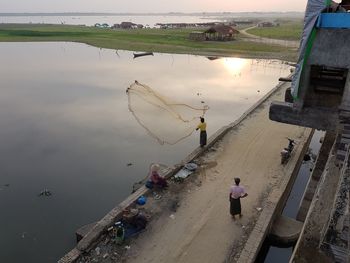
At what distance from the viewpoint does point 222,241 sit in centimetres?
973

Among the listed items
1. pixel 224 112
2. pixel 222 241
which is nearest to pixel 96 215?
pixel 222 241

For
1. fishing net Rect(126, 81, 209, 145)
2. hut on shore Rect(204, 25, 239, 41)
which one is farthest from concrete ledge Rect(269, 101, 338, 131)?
hut on shore Rect(204, 25, 239, 41)

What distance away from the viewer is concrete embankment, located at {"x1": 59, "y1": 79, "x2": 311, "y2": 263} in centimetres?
938

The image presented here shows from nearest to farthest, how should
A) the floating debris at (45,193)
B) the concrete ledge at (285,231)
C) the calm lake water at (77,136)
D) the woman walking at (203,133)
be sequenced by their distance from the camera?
the concrete ledge at (285,231)
the calm lake water at (77,136)
the floating debris at (45,193)
the woman walking at (203,133)

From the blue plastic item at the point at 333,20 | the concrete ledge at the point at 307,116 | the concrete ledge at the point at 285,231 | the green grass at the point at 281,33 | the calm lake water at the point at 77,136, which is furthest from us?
the green grass at the point at 281,33

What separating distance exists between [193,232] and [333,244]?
14.2 feet

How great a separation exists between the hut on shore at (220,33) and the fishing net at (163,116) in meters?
43.9

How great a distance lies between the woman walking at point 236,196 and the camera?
10266 mm

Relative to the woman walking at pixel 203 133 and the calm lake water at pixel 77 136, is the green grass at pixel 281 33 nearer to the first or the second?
the calm lake water at pixel 77 136

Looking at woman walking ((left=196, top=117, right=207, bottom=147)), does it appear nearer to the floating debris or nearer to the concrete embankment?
the concrete embankment

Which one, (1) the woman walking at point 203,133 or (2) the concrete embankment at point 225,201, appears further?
(1) the woman walking at point 203,133

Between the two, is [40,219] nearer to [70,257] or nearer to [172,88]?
[70,257]

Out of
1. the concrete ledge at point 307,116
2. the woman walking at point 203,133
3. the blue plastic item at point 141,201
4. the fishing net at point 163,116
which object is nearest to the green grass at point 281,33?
the fishing net at point 163,116

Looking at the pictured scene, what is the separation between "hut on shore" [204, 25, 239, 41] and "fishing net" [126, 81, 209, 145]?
43930 millimetres
